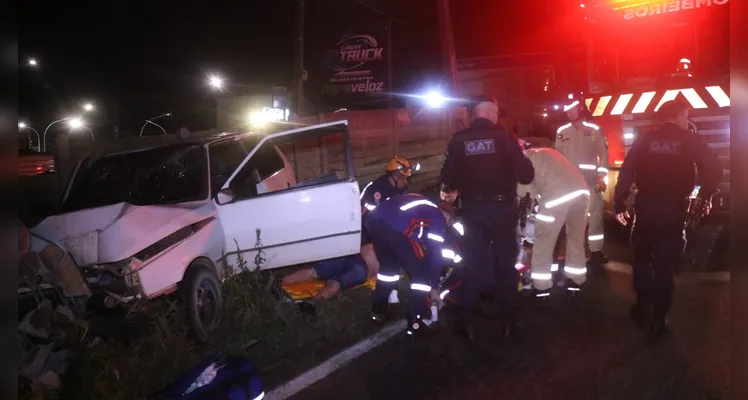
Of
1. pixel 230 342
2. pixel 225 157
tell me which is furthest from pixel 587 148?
pixel 230 342

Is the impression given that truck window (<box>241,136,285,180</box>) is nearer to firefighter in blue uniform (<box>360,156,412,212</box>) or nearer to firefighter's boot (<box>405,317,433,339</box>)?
firefighter in blue uniform (<box>360,156,412,212</box>)

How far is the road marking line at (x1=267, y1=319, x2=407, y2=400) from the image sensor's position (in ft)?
14.6

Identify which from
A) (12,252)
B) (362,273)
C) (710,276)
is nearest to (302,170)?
(362,273)

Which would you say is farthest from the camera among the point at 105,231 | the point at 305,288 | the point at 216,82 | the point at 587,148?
the point at 216,82

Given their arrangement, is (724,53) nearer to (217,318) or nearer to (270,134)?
(270,134)

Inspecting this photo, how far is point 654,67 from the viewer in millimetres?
9578

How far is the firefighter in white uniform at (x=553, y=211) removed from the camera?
5.88 meters

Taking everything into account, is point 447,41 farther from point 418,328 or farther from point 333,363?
point 333,363

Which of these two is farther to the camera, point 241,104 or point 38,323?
point 241,104

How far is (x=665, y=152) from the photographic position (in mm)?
5137

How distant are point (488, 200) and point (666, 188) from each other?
141cm

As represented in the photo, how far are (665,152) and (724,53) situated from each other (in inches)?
192

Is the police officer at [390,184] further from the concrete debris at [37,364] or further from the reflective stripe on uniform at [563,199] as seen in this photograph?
the concrete debris at [37,364]

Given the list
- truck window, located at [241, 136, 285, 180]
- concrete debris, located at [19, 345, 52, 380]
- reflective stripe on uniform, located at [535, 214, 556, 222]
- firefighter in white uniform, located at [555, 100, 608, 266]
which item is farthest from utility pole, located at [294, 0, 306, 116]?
concrete debris, located at [19, 345, 52, 380]
